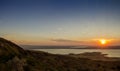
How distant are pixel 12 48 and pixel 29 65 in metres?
3.58

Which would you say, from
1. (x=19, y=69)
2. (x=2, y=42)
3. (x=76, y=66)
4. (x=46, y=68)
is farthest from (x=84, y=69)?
(x=2, y=42)

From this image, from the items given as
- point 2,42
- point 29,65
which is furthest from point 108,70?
point 2,42

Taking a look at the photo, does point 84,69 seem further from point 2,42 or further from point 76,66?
point 2,42

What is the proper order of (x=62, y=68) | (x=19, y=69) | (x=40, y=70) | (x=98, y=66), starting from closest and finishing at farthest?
(x=19, y=69), (x=40, y=70), (x=62, y=68), (x=98, y=66)

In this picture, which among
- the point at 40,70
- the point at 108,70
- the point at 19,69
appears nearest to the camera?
the point at 19,69

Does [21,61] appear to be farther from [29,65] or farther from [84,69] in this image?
[84,69]

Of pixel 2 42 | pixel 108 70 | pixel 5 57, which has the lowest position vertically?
pixel 108 70

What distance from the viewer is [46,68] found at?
18953 mm

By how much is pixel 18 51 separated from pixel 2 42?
6.75 feet

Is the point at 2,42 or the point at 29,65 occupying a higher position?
the point at 2,42

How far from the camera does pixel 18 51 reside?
834 inches

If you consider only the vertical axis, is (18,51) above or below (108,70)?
above

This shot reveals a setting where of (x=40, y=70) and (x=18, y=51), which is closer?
(x=40, y=70)

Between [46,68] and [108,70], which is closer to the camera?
[46,68]
